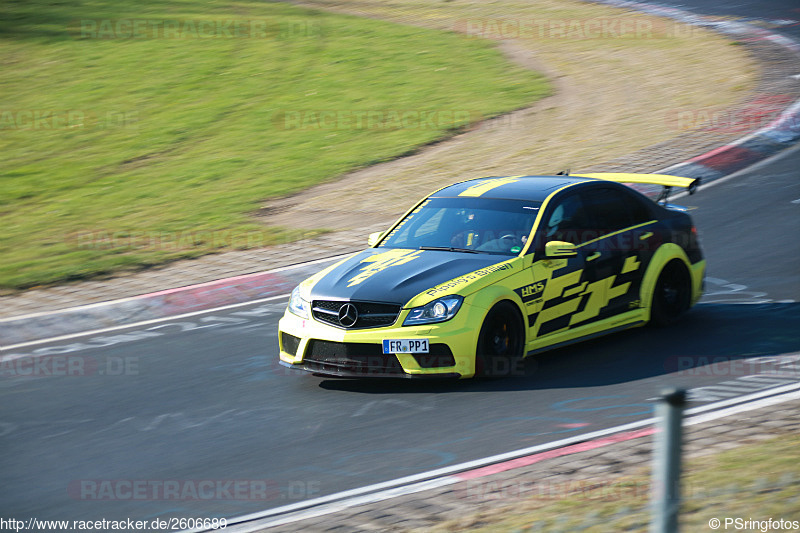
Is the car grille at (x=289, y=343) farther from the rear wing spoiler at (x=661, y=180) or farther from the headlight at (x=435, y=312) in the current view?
the rear wing spoiler at (x=661, y=180)

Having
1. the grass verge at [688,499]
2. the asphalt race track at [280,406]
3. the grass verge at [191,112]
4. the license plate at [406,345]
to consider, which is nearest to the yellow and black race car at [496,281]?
the license plate at [406,345]

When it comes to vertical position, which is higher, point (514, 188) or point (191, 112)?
point (514, 188)

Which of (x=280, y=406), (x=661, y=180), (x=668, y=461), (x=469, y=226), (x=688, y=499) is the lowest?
(x=280, y=406)

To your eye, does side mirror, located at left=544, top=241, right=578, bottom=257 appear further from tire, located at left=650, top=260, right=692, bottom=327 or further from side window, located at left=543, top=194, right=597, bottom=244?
tire, located at left=650, top=260, right=692, bottom=327

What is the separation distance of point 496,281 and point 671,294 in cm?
241

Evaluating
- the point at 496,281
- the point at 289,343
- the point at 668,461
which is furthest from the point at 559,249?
the point at 668,461

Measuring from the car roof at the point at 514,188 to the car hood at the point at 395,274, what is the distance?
85 centimetres

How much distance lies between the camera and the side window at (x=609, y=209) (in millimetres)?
9203

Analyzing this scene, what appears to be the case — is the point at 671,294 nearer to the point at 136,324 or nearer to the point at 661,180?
the point at 661,180

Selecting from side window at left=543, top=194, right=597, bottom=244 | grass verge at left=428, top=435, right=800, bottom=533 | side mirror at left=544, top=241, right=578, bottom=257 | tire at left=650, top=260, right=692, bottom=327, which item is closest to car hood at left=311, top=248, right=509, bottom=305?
side mirror at left=544, top=241, right=578, bottom=257

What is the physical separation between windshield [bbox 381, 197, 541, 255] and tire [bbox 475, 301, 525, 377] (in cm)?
62

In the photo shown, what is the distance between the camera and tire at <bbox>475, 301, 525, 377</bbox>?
800 centimetres

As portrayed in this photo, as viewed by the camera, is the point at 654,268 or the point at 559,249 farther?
the point at 654,268

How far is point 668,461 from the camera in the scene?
11.2 feet
